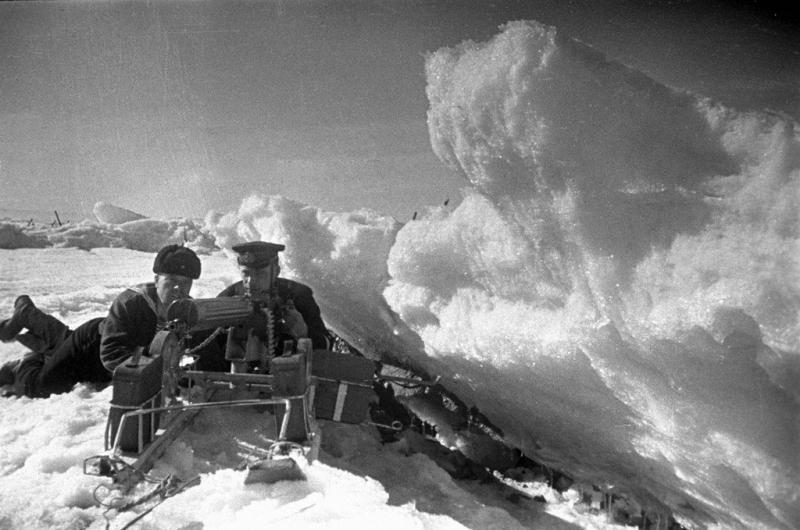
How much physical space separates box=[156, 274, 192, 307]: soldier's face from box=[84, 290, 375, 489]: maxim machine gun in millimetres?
285

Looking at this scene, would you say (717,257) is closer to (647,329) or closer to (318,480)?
(647,329)

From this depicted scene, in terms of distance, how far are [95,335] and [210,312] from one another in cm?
155

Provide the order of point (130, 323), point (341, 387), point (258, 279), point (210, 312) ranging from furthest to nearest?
point (258, 279), point (130, 323), point (341, 387), point (210, 312)

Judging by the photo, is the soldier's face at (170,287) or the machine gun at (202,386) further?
the soldier's face at (170,287)

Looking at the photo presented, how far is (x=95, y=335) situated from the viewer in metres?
3.64

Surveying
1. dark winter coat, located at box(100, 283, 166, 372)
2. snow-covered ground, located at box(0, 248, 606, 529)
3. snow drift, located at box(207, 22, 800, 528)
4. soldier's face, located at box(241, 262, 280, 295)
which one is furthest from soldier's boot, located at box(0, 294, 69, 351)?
snow drift, located at box(207, 22, 800, 528)

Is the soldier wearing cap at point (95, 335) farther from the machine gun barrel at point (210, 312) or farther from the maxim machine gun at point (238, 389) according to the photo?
the maxim machine gun at point (238, 389)

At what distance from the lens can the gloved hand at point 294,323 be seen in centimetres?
302

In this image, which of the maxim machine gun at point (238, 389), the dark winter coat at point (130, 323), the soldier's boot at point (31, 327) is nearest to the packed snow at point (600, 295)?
the maxim machine gun at point (238, 389)

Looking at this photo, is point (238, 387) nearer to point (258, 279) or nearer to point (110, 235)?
point (258, 279)

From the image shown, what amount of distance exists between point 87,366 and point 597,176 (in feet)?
11.4

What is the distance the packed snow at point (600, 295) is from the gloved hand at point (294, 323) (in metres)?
0.65

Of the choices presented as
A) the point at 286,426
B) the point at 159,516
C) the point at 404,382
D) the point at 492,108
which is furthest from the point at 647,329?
the point at 404,382

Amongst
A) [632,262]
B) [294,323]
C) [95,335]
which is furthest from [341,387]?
[95,335]
